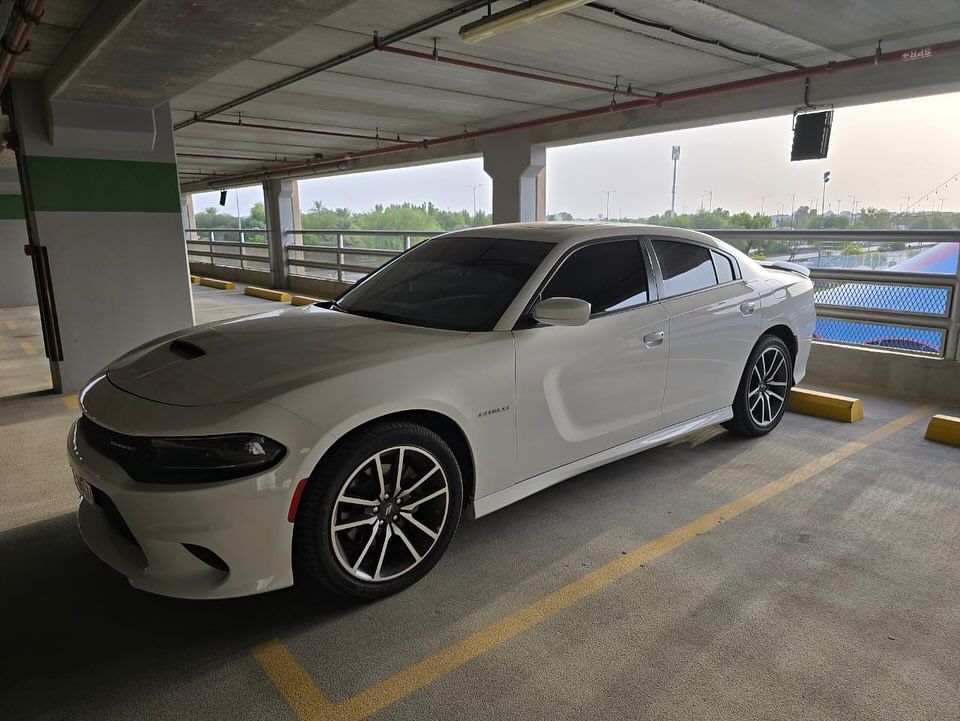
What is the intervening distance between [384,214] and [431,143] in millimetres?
30875

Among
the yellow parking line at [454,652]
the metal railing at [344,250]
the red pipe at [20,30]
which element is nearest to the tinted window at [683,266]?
the yellow parking line at [454,652]

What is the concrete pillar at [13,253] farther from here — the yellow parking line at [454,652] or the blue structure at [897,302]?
the blue structure at [897,302]

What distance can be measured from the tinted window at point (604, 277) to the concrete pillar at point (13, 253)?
13434mm

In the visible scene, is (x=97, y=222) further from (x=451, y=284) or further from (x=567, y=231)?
(x=567, y=231)

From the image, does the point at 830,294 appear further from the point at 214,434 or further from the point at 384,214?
the point at 384,214

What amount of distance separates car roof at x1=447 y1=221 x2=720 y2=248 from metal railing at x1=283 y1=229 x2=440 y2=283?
7.70 metres

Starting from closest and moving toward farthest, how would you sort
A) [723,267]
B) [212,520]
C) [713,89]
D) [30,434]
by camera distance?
[212,520] < [723,267] < [30,434] < [713,89]

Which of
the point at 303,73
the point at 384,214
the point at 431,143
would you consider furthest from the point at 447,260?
the point at 384,214

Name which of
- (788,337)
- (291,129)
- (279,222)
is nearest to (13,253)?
(279,222)

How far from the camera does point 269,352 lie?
2805mm

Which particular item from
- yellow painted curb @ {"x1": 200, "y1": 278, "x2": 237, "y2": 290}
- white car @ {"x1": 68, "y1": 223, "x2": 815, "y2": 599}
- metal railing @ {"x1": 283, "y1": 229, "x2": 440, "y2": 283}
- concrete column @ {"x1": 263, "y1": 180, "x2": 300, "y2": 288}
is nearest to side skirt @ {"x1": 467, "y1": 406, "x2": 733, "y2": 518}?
white car @ {"x1": 68, "y1": 223, "x2": 815, "y2": 599}

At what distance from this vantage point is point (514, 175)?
33.3 feet

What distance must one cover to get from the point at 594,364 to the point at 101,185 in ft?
18.3

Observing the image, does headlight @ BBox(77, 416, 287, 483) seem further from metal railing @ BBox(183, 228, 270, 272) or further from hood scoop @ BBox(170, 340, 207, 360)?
metal railing @ BBox(183, 228, 270, 272)
